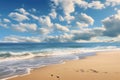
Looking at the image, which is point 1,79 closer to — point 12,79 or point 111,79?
point 12,79

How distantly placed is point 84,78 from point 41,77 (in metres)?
2.35

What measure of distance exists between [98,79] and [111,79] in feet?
2.13

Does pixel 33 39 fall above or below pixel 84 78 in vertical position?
above

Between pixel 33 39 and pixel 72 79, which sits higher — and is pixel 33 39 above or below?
above

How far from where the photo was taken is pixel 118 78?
927 centimetres

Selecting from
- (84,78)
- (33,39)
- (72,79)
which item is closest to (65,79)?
(72,79)

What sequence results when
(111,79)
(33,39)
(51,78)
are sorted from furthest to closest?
(33,39), (51,78), (111,79)

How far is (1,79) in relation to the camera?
9500mm

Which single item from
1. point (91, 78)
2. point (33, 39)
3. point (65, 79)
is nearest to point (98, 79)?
point (91, 78)

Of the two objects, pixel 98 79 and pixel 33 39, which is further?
pixel 33 39

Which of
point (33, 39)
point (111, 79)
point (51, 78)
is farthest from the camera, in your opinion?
point (33, 39)

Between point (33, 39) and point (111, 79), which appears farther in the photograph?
A: point (33, 39)

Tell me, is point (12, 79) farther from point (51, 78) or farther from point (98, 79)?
point (98, 79)

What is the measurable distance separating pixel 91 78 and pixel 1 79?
469 cm
